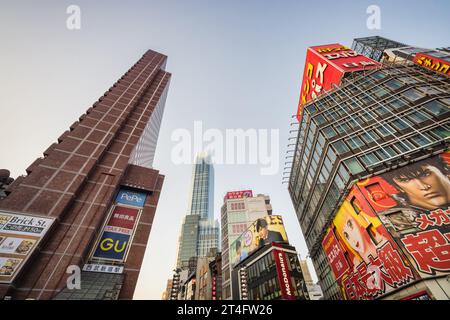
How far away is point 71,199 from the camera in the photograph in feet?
71.1

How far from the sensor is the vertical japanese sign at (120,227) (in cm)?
2112

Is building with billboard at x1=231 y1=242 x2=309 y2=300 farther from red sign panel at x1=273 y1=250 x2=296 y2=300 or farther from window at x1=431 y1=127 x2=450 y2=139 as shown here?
window at x1=431 y1=127 x2=450 y2=139

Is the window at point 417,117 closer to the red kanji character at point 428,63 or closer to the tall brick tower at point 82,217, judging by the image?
the red kanji character at point 428,63

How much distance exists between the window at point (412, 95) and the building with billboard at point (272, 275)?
27286mm

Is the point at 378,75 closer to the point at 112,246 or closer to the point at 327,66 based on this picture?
the point at 327,66

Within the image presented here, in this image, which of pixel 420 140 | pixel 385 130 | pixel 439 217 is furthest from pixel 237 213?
pixel 439 217

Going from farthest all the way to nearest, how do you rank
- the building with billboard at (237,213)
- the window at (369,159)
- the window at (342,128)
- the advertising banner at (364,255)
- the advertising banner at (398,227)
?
the building with billboard at (237,213)
the window at (342,128)
the window at (369,159)
the advertising banner at (364,255)
the advertising banner at (398,227)

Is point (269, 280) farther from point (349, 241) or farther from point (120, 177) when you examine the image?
point (120, 177)

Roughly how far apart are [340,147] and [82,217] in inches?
1283

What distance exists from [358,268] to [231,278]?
24.7m

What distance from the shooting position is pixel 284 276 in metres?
29.7

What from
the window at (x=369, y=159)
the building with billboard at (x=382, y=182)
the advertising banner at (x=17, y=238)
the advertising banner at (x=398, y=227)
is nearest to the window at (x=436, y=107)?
the building with billboard at (x=382, y=182)

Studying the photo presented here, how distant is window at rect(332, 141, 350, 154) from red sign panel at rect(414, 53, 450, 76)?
17.7m

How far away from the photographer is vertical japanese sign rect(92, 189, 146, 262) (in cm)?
2112
